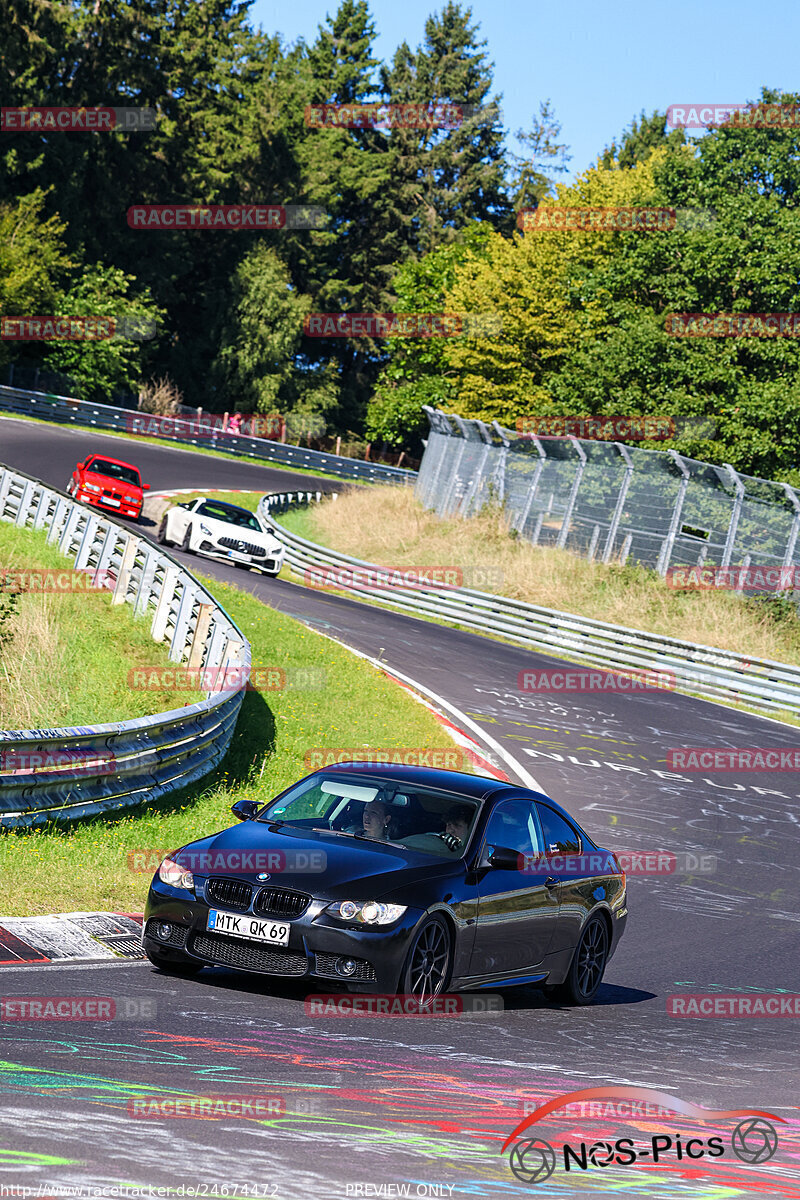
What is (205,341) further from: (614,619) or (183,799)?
(183,799)

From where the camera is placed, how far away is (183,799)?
44.4ft

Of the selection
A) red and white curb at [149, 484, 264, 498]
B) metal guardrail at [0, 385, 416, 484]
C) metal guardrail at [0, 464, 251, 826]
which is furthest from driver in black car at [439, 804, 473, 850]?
metal guardrail at [0, 385, 416, 484]

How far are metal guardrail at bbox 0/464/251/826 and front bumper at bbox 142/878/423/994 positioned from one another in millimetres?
3084

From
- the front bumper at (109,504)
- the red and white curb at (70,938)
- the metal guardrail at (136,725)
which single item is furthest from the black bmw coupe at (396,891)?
the front bumper at (109,504)

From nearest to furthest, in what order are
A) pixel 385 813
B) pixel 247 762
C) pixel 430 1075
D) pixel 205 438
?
pixel 430 1075, pixel 385 813, pixel 247 762, pixel 205 438

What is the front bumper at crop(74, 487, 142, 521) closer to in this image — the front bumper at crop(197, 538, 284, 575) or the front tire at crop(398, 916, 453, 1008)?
the front bumper at crop(197, 538, 284, 575)

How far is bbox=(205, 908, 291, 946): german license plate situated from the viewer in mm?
7840

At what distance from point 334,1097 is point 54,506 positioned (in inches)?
874

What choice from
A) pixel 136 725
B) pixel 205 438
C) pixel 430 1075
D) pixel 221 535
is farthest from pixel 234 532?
pixel 205 438

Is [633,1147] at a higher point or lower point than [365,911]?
higher

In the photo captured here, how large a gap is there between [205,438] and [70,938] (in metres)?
53.5

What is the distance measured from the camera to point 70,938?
8758mm

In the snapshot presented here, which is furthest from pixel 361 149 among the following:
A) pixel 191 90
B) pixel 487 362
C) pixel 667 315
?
pixel 667 315

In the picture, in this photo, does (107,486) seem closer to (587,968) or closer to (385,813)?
(587,968)
